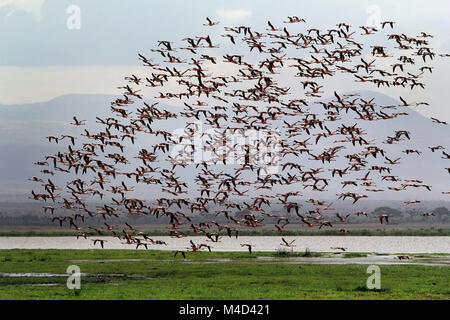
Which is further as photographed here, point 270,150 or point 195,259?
point 195,259

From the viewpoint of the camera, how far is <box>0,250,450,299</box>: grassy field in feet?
138

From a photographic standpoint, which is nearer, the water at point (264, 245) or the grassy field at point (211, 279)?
the grassy field at point (211, 279)

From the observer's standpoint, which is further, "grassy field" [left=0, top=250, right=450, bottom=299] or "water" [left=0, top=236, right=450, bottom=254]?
"water" [left=0, top=236, right=450, bottom=254]

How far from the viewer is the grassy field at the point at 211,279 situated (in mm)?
41938

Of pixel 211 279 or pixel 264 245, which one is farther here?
pixel 264 245

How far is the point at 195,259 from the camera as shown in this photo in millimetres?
67562

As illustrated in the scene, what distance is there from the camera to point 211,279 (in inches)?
1989

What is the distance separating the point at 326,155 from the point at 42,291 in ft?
58.2
